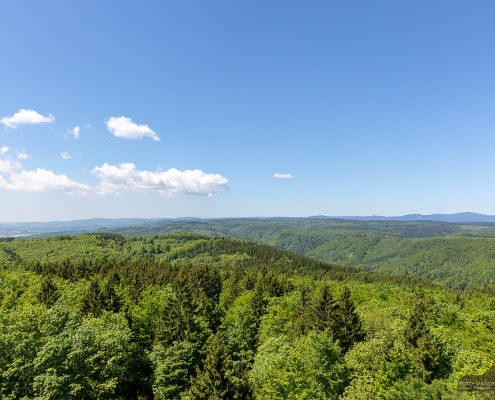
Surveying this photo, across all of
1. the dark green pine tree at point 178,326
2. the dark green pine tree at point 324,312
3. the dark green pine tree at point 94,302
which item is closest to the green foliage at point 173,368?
the dark green pine tree at point 178,326

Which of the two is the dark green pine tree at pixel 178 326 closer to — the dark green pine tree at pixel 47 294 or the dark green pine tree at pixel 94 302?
the dark green pine tree at pixel 94 302

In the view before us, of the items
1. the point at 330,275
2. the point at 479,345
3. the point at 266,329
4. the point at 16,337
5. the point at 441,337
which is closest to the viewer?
the point at 16,337

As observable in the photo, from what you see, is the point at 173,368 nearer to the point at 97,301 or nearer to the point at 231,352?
the point at 231,352

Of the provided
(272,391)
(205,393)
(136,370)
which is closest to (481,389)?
(272,391)

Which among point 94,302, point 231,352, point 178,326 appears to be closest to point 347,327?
point 231,352

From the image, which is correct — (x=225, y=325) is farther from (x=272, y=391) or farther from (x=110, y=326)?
(x=272, y=391)

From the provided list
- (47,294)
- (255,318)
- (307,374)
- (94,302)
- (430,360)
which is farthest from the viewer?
(47,294)
